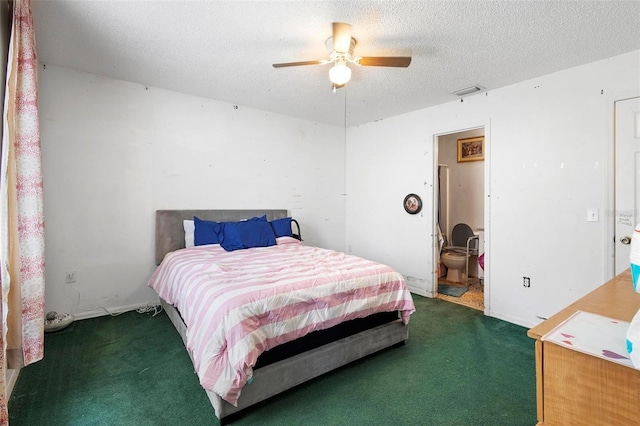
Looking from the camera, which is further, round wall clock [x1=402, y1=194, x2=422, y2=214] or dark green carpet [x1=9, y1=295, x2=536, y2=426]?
round wall clock [x1=402, y1=194, x2=422, y2=214]

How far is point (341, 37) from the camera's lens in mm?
2084

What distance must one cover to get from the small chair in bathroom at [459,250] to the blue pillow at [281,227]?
7.66 ft

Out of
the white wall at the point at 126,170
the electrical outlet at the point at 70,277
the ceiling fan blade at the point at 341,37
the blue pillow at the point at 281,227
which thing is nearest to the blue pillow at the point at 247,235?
the blue pillow at the point at 281,227

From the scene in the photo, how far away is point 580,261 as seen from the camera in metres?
2.63

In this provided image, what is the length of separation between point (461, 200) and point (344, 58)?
354 centimetres

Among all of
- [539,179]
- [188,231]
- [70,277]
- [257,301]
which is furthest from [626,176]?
[70,277]

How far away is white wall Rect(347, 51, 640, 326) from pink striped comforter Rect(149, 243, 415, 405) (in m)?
1.48

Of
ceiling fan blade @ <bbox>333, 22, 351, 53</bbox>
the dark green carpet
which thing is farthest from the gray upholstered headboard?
ceiling fan blade @ <bbox>333, 22, 351, 53</bbox>

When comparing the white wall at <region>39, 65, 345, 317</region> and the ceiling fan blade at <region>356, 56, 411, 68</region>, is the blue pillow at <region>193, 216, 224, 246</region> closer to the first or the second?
the white wall at <region>39, 65, 345, 317</region>

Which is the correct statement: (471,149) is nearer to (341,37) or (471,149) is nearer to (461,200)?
(461,200)

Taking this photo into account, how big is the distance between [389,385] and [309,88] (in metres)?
2.84

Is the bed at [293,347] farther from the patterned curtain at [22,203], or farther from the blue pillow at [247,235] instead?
the patterned curtain at [22,203]

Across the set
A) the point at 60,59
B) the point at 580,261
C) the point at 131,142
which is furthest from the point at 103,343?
the point at 580,261

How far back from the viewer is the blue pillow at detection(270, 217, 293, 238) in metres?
3.82
